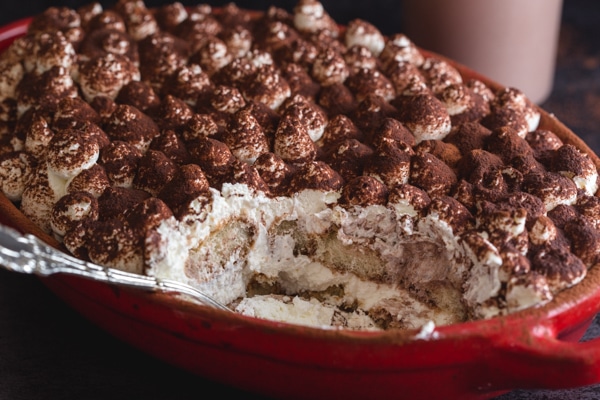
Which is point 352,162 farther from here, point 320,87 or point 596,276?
point 596,276

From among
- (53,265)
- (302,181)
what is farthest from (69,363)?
(302,181)

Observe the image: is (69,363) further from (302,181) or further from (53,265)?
(302,181)

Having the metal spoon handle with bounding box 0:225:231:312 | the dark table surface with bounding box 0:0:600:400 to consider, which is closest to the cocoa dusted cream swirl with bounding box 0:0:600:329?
the metal spoon handle with bounding box 0:225:231:312

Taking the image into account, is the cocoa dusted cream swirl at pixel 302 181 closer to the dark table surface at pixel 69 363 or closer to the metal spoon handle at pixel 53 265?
the metal spoon handle at pixel 53 265

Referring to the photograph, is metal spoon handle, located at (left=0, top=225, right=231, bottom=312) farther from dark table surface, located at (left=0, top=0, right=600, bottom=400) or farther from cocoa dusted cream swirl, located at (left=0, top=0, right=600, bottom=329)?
dark table surface, located at (left=0, top=0, right=600, bottom=400)

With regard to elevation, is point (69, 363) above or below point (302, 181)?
below
